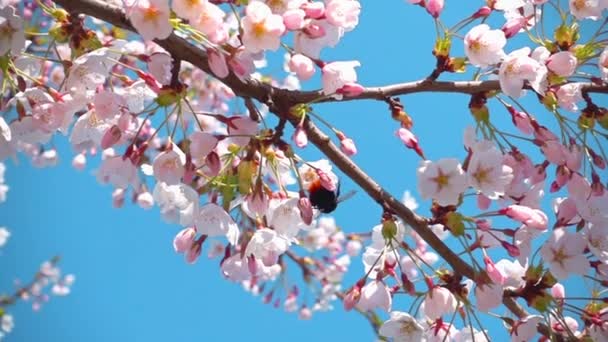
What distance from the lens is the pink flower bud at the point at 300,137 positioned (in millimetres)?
1386

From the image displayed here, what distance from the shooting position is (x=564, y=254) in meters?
1.50

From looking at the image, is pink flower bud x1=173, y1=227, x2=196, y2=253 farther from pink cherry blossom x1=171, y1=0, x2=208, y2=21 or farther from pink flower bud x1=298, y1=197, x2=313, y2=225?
pink cherry blossom x1=171, y1=0, x2=208, y2=21

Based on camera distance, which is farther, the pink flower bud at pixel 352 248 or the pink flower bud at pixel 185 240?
the pink flower bud at pixel 352 248

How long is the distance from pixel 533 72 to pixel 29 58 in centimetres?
122

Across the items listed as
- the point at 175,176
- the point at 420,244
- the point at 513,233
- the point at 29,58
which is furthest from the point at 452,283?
the point at 420,244

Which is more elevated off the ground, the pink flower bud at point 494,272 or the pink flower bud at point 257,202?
the pink flower bud at point 494,272

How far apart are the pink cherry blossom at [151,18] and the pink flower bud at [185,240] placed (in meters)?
0.52

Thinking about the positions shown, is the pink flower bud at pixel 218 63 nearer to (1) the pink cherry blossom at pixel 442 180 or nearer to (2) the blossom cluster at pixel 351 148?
(2) the blossom cluster at pixel 351 148

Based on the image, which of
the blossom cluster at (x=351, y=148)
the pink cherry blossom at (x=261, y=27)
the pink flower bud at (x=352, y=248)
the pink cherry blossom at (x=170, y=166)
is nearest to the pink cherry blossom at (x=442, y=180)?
the blossom cluster at (x=351, y=148)

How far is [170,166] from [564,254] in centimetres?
93

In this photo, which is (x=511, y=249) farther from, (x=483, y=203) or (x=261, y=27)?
(x=261, y=27)

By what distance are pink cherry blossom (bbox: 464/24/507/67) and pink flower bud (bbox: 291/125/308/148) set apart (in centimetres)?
44

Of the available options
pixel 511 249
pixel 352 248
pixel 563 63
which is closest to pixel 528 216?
pixel 511 249

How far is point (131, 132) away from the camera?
1552 millimetres
